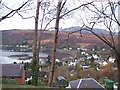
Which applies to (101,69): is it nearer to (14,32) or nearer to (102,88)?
(102,88)

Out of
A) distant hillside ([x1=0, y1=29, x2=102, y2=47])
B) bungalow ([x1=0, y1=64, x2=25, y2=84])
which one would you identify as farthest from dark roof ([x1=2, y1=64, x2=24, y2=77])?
distant hillside ([x1=0, y1=29, x2=102, y2=47])

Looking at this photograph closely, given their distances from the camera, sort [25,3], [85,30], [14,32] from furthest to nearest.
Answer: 1. [85,30]
2. [25,3]
3. [14,32]

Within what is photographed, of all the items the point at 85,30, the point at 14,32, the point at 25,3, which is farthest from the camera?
the point at 85,30

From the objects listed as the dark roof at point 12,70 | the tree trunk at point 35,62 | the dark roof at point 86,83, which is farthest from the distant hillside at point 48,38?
the dark roof at point 86,83

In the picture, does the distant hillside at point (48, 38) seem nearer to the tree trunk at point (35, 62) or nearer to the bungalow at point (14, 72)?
the tree trunk at point (35, 62)

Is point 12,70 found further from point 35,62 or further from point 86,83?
point 86,83

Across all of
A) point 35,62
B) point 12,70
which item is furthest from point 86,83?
point 12,70

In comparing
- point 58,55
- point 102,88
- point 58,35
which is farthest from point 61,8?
point 102,88
